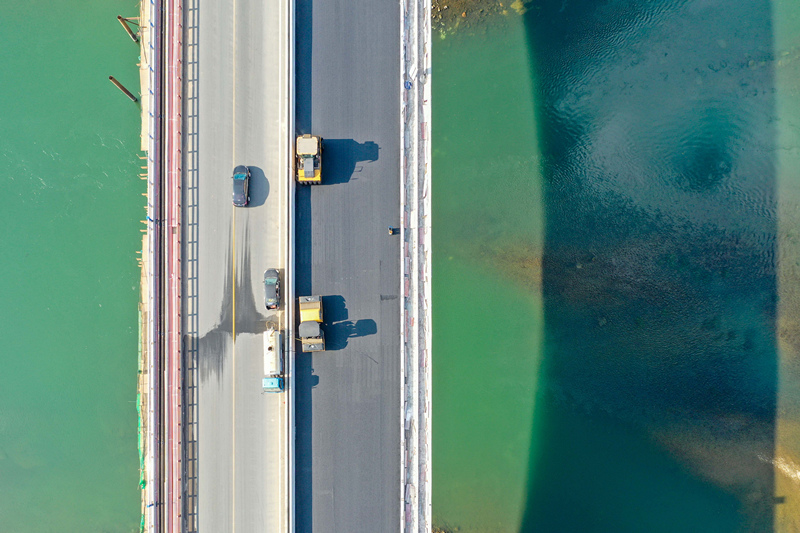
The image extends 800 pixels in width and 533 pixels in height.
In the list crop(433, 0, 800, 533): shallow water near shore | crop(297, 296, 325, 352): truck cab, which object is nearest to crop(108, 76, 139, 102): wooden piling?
crop(297, 296, 325, 352): truck cab

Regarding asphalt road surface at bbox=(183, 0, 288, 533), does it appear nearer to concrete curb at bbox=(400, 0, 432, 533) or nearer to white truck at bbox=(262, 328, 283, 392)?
white truck at bbox=(262, 328, 283, 392)

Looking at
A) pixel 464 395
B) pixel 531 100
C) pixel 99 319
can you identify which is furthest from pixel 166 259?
pixel 531 100

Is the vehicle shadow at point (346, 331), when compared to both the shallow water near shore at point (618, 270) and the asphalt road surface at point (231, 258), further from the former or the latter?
the shallow water near shore at point (618, 270)

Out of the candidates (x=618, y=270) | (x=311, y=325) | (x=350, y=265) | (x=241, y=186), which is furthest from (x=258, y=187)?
(x=618, y=270)

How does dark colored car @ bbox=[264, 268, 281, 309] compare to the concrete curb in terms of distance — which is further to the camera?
the concrete curb

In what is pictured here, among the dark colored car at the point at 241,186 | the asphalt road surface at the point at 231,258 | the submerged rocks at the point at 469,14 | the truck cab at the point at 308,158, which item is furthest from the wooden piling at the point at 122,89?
the submerged rocks at the point at 469,14

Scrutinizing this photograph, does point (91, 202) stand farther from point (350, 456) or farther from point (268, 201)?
point (350, 456)

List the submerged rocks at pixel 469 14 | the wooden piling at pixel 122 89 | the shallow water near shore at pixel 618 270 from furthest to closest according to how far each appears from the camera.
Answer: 1. the submerged rocks at pixel 469 14
2. the shallow water near shore at pixel 618 270
3. the wooden piling at pixel 122 89
